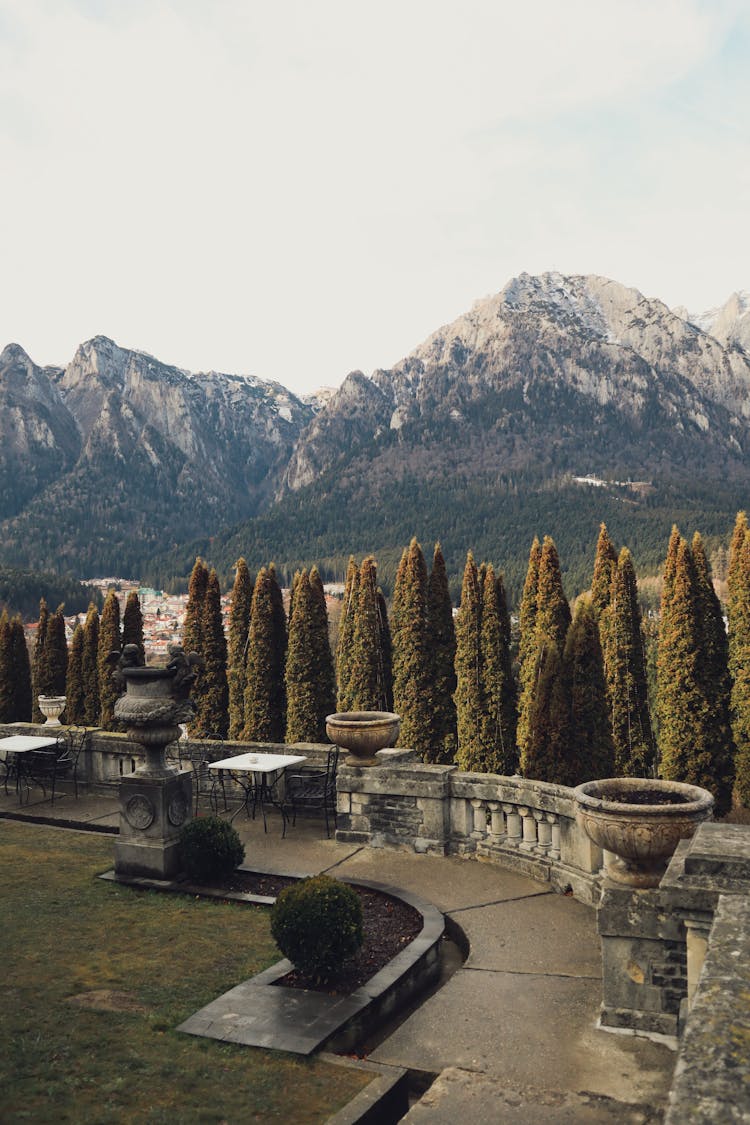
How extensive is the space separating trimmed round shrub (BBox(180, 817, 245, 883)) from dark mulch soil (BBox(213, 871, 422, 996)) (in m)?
0.21

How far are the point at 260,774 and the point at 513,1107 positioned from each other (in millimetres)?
8938

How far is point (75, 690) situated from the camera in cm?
2686

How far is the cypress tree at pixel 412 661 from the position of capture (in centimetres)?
2158

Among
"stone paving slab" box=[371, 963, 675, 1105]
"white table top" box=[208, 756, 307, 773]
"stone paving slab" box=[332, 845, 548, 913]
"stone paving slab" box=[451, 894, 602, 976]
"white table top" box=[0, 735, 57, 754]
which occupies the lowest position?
"stone paving slab" box=[332, 845, 548, 913]

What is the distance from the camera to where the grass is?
15.7 ft

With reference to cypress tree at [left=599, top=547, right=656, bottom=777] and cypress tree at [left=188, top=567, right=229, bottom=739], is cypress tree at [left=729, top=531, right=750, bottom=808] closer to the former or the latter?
cypress tree at [left=599, top=547, right=656, bottom=777]

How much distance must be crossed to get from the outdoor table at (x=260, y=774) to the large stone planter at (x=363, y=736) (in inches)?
39.6

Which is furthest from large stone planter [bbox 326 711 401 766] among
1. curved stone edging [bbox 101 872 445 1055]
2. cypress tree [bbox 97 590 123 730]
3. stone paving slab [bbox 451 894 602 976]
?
cypress tree [bbox 97 590 123 730]

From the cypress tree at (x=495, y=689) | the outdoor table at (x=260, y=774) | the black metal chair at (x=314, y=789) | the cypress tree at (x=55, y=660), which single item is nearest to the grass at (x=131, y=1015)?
the outdoor table at (x=260, y=774)

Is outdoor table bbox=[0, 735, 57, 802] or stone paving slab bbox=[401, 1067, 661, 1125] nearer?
stone paving slab bbox=[401, 1067, 661, 1125]

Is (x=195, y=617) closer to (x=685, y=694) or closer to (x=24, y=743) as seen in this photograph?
(x=24, y=743)

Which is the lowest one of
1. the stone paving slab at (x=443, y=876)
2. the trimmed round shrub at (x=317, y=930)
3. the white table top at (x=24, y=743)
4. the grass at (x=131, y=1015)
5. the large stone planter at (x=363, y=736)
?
the stone paving slab at (x=443, y=876)

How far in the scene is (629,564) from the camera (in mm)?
19594

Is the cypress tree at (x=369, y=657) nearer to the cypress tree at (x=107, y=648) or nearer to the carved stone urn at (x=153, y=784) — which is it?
the cypress tree at (x=107, y=648)
